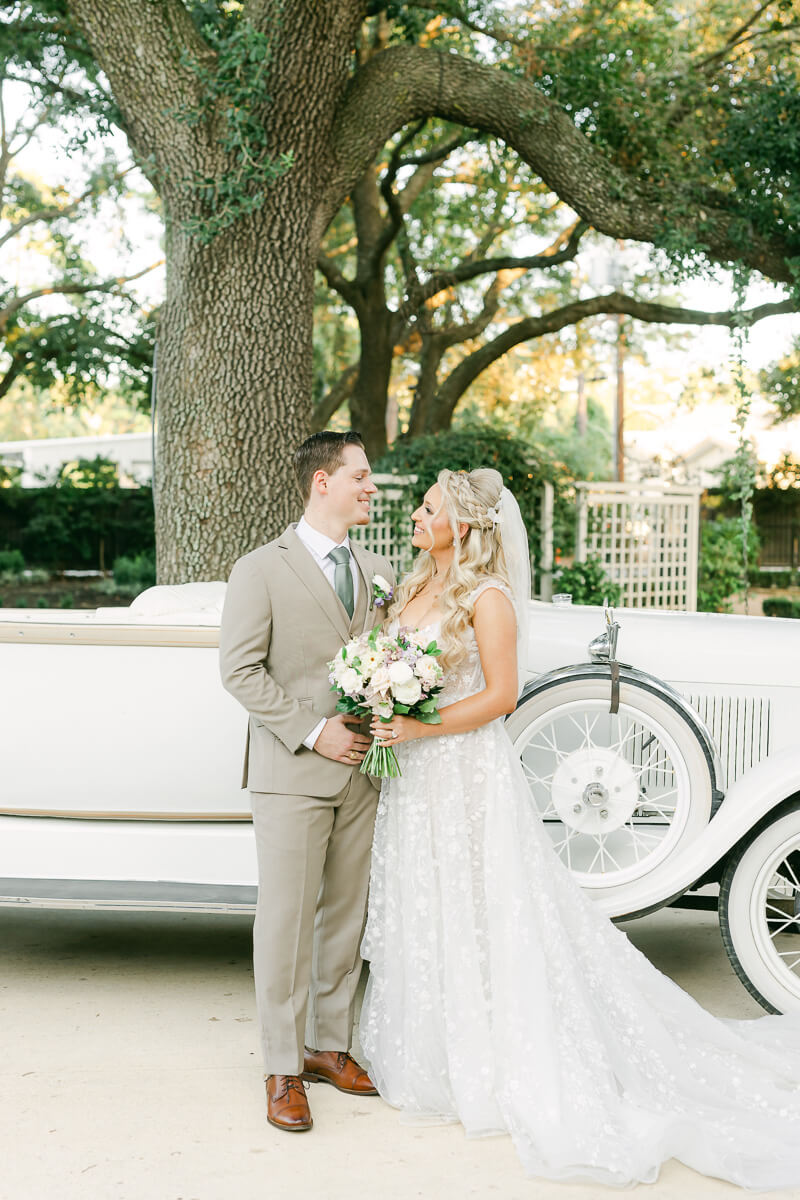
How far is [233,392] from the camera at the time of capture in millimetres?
7129

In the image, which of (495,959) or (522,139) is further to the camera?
(522,139)

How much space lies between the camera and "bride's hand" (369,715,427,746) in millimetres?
3271

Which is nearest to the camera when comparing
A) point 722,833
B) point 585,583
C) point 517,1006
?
point 517,1006

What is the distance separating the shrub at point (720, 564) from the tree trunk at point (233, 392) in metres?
9.06

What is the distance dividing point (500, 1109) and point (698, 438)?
207ft

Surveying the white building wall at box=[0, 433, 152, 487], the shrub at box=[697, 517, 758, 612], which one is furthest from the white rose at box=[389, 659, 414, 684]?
the white building wall at box=[0, 433, 152, 487]

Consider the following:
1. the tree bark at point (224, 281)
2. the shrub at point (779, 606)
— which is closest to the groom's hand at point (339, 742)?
the tree bark at point (224, 281)

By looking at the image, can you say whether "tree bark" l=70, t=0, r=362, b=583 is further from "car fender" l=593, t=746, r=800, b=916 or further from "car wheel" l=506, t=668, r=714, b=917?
"car fender" l=593, t=746, r=800, b=916

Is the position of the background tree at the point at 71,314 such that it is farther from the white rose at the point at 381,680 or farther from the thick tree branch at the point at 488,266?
the white rose at the point at 381,680

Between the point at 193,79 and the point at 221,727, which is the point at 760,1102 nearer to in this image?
the point at 221,727

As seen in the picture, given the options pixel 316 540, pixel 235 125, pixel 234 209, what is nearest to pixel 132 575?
pixel 234 209

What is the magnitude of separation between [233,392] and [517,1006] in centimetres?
473

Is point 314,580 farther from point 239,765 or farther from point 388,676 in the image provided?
point 239,765

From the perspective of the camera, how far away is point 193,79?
700 cm
